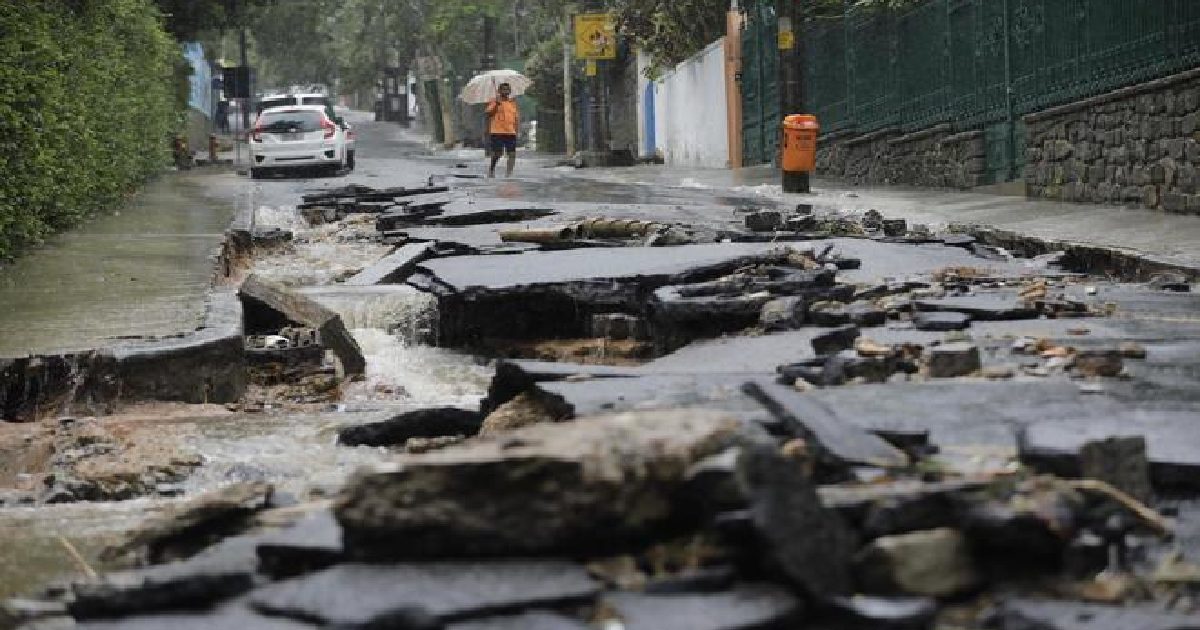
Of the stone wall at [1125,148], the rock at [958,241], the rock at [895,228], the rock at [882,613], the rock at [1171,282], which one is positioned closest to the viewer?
the rock at [882,613]

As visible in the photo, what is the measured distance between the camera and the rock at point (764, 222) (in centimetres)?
1336

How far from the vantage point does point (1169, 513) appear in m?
4.01

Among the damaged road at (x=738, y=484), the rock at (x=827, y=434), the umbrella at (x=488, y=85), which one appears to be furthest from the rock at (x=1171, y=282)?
the umbrella at (x=488, y=85)

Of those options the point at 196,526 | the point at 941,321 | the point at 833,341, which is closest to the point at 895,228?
the point at 941,321

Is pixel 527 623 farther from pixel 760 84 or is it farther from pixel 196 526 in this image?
pixel 760 84

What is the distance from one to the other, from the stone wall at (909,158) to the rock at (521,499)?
676 inches

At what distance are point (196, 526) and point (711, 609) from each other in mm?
1603

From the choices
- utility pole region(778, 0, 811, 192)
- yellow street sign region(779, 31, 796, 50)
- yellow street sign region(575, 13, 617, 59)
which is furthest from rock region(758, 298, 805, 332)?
yellow street sign region(575, 13, 617, 59)

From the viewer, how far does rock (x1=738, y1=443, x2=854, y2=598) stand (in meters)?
3.22

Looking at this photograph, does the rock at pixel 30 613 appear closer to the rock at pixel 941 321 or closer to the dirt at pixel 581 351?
the rock at pixel 941 321

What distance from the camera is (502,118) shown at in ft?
95.0

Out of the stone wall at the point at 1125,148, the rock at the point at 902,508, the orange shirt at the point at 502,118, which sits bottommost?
the rock at the point at 902,508

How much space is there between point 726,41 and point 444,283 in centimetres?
2313

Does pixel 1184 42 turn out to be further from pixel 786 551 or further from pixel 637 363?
pixel 786 551
